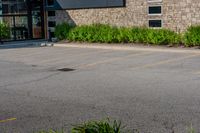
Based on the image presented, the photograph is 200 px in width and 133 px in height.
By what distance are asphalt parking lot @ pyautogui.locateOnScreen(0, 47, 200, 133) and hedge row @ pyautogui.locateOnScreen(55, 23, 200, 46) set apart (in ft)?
8.93

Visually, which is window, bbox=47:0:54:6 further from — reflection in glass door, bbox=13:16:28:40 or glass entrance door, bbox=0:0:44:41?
reflection in glass door, bbox=13:16:28:40

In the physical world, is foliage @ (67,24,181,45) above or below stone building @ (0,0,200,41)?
below

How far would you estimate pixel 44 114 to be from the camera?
8.88m

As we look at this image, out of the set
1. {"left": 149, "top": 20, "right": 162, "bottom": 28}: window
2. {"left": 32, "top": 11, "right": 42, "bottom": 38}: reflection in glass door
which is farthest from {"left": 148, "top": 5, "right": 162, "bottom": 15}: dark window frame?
{"left": 32, "top": 11, "right": 42, "bottom": 38}: reflection in glass door

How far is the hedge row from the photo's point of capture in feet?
68.8

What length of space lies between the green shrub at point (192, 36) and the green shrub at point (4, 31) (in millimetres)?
13016

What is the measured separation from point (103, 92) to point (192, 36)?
10.8 metres

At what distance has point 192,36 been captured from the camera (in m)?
20.5

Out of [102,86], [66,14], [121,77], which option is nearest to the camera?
[102,86]

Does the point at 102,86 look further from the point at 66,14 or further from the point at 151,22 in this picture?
the point at 66,14

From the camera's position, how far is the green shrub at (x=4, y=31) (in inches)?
1114

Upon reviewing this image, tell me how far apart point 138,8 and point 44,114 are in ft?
53.2

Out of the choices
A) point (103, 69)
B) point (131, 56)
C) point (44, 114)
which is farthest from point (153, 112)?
point (131, 56)

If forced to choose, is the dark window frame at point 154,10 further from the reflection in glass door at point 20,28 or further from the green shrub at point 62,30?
the reflection in glass door at point 20,28
